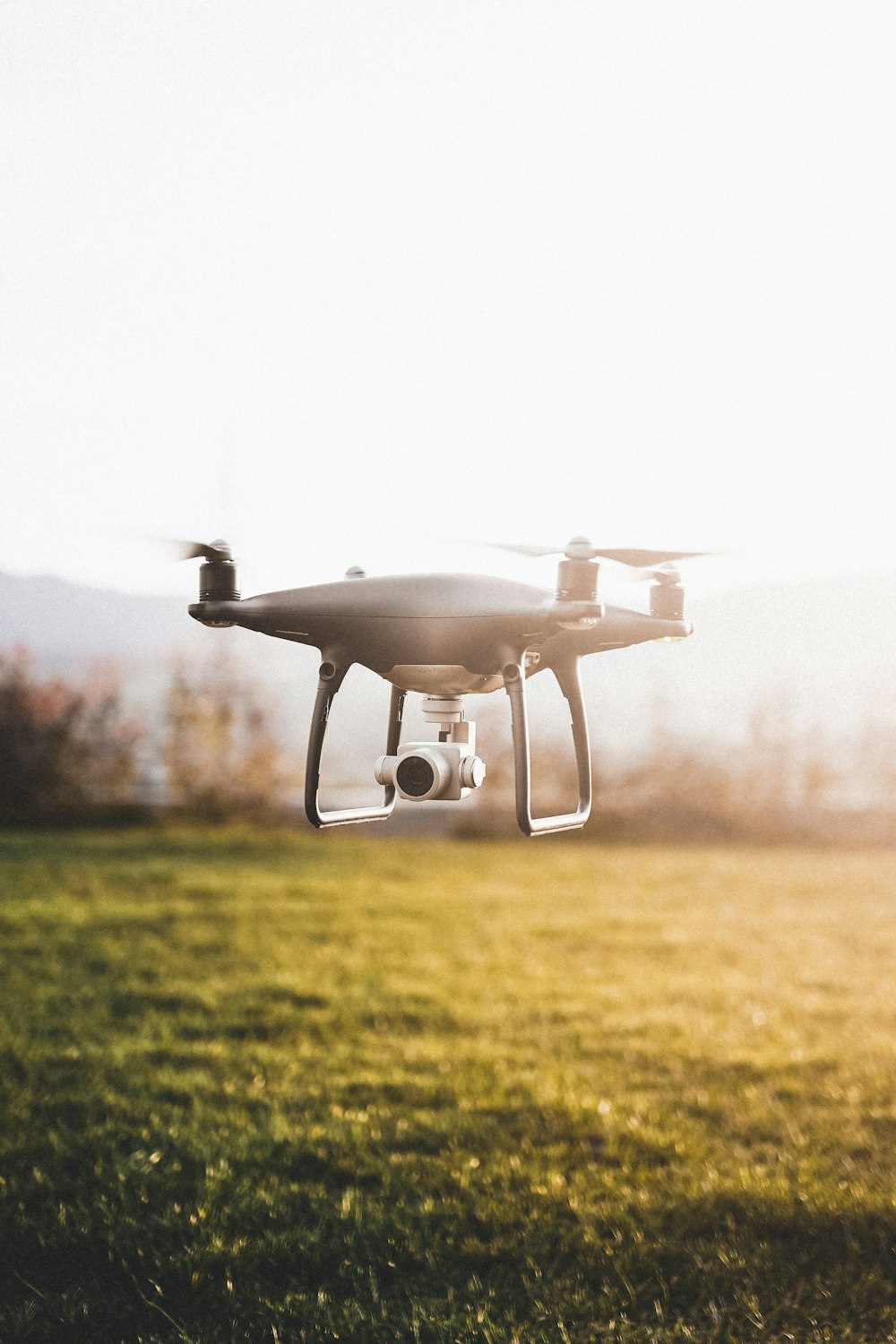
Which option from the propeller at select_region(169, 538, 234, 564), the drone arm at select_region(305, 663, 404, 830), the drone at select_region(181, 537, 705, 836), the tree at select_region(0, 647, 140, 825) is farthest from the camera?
the tree at select_region(0, 647, 140, 825)

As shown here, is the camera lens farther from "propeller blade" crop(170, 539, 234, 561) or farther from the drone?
"propeller blade" crop(170, 539, 234, 561)

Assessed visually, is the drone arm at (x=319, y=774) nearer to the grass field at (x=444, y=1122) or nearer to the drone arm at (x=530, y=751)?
the drone arm at (x=530, y=751)

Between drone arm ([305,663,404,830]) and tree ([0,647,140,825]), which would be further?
tree ([0,647,140,825])

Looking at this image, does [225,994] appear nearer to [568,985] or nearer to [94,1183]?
[568,985]

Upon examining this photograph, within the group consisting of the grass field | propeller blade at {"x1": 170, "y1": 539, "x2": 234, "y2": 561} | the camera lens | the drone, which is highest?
propeller blade at {"x1": 170, "y1": 539, "x2": 234, "y2": 561}

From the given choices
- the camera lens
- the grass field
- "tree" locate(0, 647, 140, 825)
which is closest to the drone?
the camera lens

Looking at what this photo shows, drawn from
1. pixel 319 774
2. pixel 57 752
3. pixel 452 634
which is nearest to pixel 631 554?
pixel 452 634

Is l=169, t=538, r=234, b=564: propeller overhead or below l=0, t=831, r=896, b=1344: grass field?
overhead
